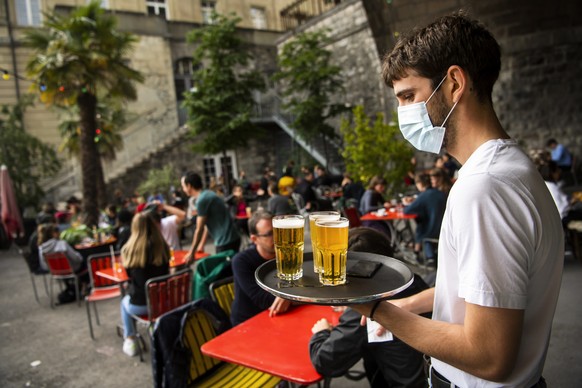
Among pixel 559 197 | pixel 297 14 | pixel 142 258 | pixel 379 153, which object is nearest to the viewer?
pixel 142 258

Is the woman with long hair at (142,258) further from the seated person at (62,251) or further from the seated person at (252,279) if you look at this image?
the seated person at (62,251)

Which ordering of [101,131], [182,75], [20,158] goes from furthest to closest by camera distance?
[182,75] → [101,131] → [20,158]

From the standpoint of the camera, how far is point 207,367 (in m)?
2.76

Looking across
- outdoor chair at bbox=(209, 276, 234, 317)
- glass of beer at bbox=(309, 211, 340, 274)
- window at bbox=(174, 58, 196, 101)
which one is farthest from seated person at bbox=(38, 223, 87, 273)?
window at bbox=(174, 58, 196, 101)

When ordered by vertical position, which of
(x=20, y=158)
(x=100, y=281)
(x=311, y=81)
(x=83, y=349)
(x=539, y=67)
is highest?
(x=311, y=81)

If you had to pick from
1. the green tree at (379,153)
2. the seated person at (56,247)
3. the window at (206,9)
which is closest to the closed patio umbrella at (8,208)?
the seated person at (56,247)

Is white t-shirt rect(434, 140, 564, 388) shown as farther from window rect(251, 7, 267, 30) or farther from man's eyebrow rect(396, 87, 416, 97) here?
window rect(251, 7, 267, 30)

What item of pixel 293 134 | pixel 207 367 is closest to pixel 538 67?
pixel 293 134

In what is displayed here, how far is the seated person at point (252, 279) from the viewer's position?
116 inches

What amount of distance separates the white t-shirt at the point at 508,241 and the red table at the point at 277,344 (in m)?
1.08

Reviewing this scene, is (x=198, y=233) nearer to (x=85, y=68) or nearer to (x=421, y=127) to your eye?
(x=421, y=127)

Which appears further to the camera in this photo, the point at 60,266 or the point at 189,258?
the point at 60,266

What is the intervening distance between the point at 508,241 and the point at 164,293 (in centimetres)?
364

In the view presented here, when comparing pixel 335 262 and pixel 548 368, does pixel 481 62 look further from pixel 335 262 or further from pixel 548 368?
pixel 548 368
